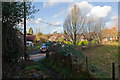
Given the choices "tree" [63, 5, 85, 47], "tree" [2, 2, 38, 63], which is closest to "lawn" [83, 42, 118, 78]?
"tree" [63, 5, 85, 47]

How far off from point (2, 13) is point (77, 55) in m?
3.19

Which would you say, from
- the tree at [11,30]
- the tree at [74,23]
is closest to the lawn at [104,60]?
the tree at [74,23]

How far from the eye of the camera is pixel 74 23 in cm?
625

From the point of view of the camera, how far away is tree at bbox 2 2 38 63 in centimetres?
327

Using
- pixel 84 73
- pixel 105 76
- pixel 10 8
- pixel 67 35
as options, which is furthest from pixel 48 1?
pixel 67 35

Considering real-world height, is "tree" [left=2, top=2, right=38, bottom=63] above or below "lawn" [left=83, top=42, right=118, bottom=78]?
above

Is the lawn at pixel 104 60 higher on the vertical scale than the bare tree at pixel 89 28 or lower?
lower

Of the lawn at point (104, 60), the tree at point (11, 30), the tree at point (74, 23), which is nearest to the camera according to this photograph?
the lawn at point (104, 60)

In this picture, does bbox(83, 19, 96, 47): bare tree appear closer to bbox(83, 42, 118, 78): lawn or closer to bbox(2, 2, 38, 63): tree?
bbox(83, 42, 118, 78): lawn

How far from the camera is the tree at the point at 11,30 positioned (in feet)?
10.7

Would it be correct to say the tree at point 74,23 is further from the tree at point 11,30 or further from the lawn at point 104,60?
the tree at point 11,30

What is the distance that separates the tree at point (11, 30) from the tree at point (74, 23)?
3.20 meters

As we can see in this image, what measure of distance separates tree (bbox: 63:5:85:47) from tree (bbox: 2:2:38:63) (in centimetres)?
320

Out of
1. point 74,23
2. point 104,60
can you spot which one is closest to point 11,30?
point 74,23
